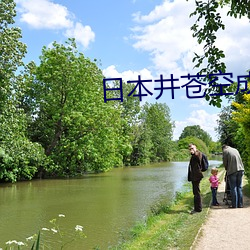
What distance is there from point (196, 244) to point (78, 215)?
20.0ft

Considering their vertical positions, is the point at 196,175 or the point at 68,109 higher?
the point at 68,109

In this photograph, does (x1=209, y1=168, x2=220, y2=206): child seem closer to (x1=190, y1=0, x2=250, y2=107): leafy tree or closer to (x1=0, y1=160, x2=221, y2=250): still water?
(x1=0, y1=160, x2=221, y2=250): still water

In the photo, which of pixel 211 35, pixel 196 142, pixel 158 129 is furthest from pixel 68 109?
pixel 196 142

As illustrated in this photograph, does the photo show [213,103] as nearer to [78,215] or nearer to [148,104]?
[78,215]

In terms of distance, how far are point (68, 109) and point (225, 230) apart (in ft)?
72.8

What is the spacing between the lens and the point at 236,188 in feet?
33.7

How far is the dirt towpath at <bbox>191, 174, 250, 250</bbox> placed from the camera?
21.6 feet

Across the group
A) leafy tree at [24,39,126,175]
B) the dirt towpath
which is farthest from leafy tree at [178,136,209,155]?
the dirt towpath

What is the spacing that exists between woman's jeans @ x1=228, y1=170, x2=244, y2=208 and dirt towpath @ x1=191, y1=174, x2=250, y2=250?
8.5 inches

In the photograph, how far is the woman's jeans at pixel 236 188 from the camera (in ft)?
33.6

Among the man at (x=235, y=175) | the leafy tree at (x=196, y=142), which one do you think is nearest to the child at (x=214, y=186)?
the man at (x=235, y=175)

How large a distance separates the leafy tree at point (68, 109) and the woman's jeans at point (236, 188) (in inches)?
737

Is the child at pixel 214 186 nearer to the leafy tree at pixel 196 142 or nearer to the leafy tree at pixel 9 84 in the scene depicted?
the leafy tree at pixel 9 84

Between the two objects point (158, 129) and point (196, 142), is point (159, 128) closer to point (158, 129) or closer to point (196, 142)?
point (158, 129)
